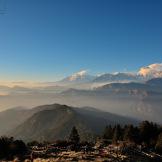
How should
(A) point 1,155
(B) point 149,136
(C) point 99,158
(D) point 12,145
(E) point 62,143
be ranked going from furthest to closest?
(B) point 149,136 → (E) point 62,143 → (D) point 12,145 → (A) point 1,155 → (C) point 99,158

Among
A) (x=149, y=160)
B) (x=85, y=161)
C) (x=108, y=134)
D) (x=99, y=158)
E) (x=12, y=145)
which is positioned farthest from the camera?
(x=108, y=134)

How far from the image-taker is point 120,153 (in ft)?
299

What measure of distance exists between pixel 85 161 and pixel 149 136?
268ft

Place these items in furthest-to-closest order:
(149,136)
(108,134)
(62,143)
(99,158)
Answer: (108,134)
(149,136)
(62,143)
(99,158)

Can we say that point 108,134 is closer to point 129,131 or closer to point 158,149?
point 129,131

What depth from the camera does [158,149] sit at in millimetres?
117250

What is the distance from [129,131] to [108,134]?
3624 centimetres

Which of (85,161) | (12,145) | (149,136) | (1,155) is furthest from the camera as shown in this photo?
(149,136)

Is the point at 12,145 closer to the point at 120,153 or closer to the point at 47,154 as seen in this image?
the point at 47,154

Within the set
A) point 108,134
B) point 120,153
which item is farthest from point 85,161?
point 108,134

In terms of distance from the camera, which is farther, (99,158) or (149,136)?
(149,136)

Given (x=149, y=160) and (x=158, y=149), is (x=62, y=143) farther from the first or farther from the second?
(x=149, y=160)

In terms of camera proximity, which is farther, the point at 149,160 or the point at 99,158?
the point at 149,160

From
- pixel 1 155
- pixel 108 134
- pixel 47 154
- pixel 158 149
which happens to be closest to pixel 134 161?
pixel 47 154
